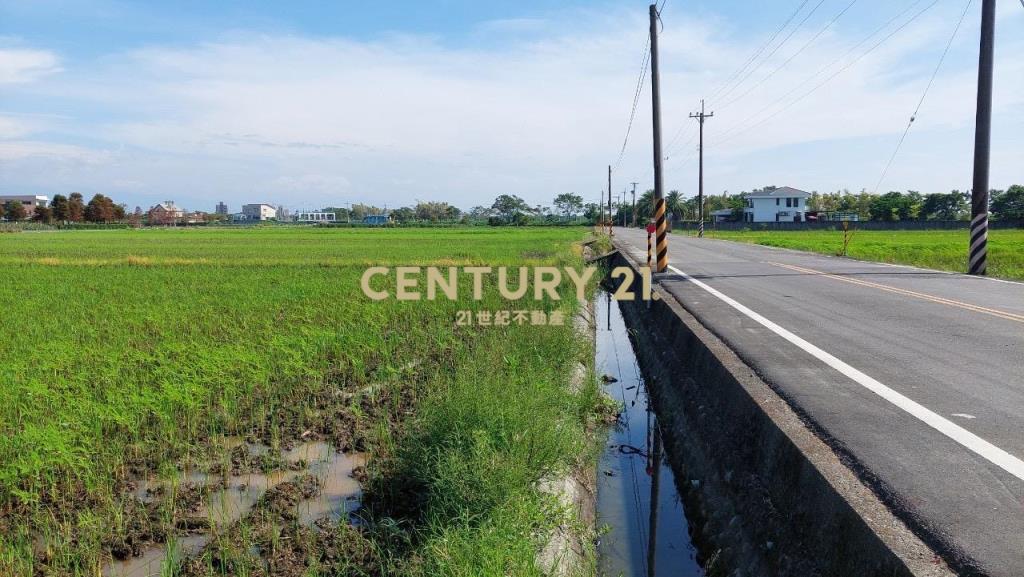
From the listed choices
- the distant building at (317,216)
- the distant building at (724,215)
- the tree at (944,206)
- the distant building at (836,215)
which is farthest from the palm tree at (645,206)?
the distant building at (317,216)

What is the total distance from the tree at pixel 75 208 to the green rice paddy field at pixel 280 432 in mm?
101955

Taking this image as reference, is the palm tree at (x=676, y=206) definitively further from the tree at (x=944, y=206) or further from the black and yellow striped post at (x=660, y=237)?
the black and yellow striped post at (x=660, y=237)

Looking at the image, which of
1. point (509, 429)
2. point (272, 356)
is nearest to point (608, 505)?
point (509, 429)

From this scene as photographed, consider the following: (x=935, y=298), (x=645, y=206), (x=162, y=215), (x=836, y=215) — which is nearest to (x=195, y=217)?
(x=162, y=215)

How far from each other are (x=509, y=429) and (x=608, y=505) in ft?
4.06

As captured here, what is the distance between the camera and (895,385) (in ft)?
16.3

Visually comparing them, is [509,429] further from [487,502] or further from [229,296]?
[229,296]

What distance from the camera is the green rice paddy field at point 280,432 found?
11.7 feet

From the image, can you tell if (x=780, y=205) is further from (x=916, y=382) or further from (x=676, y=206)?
(x=916, y=382)

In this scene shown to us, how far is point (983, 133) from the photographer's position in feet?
44.3

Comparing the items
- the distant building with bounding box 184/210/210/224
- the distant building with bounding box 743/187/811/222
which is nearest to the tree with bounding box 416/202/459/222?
the distant building with bounding box 184/210/210/224

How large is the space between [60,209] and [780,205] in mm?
95617

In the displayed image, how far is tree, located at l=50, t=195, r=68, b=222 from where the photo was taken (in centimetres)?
9519

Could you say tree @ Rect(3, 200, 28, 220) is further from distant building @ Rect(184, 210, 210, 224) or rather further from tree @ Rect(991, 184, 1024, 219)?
tree @ Rect(991, 184, 1024, 219)
